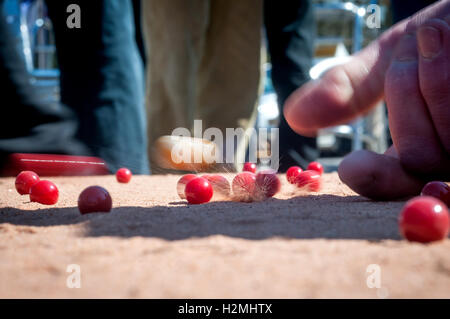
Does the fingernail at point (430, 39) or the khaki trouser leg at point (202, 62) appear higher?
the fingernail at point (430, 39)

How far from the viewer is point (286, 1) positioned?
13.0 feet

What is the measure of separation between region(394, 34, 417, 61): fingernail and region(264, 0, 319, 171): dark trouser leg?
6.98 feet

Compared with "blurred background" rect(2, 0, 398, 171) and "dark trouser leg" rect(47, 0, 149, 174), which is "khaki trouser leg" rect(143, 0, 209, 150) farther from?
"blurred background" rect(2, 0, 398, 171)

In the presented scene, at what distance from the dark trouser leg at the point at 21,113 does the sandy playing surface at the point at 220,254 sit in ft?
2.22

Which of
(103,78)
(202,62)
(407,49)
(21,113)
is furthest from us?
(202,62)

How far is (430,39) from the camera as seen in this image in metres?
1.65

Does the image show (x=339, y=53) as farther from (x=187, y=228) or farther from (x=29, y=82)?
(x=187, y=228)

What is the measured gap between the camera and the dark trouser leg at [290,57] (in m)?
3.93

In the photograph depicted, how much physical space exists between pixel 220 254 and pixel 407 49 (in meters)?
1.20

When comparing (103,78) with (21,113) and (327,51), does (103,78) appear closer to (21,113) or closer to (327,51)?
(21,113)

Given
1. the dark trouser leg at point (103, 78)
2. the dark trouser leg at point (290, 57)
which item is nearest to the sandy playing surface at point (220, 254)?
the dark trouser leg at point (103, 78)

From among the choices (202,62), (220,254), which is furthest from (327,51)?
(220,254)

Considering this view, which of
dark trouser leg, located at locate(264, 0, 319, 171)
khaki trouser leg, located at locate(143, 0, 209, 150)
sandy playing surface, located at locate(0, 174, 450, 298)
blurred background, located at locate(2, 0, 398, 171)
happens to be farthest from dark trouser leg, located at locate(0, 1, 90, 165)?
blurred background, located at locate(2, 0, 398, 171)

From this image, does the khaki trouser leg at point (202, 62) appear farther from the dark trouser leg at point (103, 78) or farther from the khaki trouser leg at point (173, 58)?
the dark trouser leg at point (103, 78)
